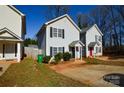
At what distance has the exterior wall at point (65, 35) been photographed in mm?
22078

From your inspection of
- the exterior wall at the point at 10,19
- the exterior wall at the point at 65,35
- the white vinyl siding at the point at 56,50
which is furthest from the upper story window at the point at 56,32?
the exterior wall at the point at 10,19

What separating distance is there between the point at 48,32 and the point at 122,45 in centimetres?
1221

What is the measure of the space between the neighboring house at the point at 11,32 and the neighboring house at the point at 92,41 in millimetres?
10770

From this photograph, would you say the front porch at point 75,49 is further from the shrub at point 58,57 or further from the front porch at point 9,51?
the front porch at point 9,51

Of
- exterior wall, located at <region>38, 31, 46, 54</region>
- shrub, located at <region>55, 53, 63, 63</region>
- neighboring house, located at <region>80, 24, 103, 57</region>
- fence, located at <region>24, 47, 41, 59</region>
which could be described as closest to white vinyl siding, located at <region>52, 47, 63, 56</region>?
shrub, located at <region>55, 53, 63, 63</region>

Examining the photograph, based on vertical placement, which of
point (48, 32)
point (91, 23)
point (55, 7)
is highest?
point (55, 7)

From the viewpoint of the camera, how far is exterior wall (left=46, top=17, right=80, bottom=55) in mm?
22078

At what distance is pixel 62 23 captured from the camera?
23172 millimetres

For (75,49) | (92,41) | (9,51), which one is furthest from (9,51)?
(92,41)

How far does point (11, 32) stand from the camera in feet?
61.0

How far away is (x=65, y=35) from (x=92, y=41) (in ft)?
19.7

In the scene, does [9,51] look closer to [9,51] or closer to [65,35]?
[9,51]
